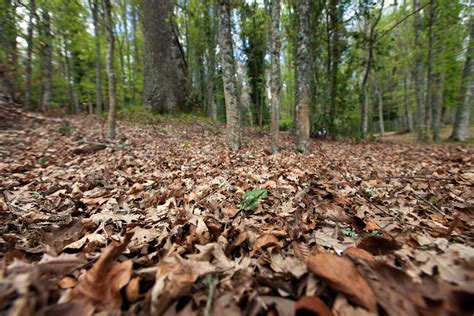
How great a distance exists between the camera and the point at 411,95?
1923 cm

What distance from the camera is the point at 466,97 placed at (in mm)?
8961

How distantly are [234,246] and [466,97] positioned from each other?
40.0ft

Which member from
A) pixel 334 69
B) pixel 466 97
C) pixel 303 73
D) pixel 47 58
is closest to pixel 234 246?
pixel 303 73

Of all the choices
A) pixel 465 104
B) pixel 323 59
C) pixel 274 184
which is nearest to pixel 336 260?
pixel 274 184

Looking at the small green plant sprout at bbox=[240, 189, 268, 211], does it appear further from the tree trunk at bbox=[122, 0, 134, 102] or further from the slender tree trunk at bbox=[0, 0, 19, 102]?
the tree trunk at bbox=[122, 0, 134, 102]

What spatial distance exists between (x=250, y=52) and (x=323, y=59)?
4.50m

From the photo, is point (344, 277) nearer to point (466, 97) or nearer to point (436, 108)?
point (466, 97)

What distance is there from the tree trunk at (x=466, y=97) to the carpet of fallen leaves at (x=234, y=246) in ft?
28.1

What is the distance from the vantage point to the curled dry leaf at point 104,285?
0.79m

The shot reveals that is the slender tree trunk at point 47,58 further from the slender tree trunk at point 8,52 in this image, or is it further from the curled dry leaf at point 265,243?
the curled dry leaf at point 265,243

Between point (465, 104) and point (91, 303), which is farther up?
point (465, 104)

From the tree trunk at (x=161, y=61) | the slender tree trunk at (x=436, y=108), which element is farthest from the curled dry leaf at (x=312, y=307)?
the slender tree trunk at (x=436, y=108)

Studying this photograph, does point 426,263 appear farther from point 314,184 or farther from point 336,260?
point 314,184

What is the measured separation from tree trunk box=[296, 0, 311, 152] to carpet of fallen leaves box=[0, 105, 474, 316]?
3220 mm
